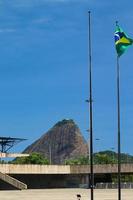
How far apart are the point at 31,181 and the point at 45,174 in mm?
3461

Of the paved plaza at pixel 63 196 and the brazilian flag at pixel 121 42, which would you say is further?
the paved plaza at pixel 63 196

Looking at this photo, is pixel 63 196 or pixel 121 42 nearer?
pixel 121 42

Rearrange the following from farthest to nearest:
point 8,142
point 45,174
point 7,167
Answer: point 8,142 < point 45,174 < point 7,167

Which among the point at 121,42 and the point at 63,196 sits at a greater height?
the point at 121,42

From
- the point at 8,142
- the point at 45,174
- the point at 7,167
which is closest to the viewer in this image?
the point at 7,167

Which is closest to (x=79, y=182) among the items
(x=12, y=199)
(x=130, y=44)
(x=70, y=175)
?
(x=70, y=175)

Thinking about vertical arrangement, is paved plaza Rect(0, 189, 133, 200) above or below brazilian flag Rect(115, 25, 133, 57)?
below

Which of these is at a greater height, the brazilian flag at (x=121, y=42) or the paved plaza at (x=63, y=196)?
the brazilian flag at (x=121, y=42)

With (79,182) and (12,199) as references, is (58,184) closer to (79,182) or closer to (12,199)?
(79,182)

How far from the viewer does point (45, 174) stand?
101938 millimetres

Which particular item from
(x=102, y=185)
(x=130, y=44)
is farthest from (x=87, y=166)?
(x=130, y=44)

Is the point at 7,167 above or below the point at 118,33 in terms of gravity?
below

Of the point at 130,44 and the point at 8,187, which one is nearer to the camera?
the point at 130,44

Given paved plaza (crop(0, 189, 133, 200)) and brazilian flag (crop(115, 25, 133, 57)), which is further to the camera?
paved plaza (crop(0, 189, 133, 200))
